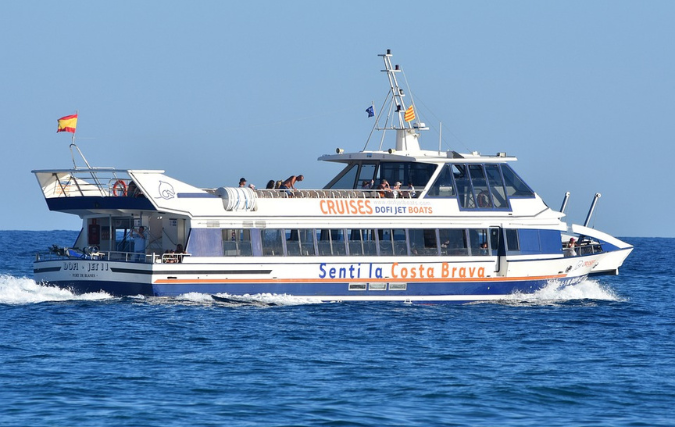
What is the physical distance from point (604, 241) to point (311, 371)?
66.3 ft

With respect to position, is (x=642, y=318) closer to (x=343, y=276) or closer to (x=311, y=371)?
(x=343, y=276)

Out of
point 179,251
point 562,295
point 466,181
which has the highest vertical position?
point 466,181

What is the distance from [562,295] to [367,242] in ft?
24.8

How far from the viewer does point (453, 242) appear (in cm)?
3553

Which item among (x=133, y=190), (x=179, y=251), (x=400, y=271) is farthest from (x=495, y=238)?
(x=133, y=190)

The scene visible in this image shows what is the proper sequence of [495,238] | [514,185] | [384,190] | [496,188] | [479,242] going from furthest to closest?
[514,185], [496,188], [495,238], [479,242], [384,190]

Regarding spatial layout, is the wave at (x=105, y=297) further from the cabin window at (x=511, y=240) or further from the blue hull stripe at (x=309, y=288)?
the cabin window at (x=511, y=240)

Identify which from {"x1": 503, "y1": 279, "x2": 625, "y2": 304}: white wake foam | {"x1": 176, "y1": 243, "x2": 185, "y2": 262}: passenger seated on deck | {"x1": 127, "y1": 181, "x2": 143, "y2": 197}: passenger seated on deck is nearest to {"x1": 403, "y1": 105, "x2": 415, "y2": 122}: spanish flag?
{"x1": 503, "y1": 279, "x2": 625, "y2": 304}: white wake foam

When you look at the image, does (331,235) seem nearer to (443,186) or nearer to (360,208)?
(360,208)

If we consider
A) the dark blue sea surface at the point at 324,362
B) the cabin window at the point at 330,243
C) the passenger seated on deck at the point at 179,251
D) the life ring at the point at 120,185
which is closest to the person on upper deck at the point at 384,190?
the cabin window at the point at 330,243

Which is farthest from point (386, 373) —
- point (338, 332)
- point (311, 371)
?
point (338, 332)

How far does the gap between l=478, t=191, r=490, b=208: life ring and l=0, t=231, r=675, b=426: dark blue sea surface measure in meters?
3.36

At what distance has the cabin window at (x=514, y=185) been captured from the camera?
3684 centimetres

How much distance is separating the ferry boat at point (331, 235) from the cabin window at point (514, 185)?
1.3 inches
